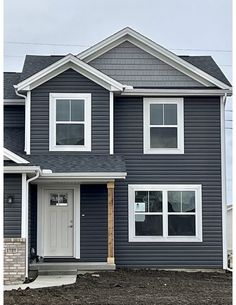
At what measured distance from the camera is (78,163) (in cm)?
1370

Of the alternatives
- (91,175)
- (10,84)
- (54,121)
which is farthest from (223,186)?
(10,84)

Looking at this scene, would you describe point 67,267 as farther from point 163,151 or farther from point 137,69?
point 137,69

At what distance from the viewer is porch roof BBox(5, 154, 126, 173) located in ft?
43.7

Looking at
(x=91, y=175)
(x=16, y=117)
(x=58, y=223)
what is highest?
(x=16, y=117)

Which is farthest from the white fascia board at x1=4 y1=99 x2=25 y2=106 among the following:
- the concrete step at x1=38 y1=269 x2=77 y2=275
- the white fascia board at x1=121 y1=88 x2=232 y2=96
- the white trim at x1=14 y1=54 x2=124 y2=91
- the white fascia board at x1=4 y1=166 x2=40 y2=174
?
the concrete step at x1=38 y1=269 x2=77 y2=275

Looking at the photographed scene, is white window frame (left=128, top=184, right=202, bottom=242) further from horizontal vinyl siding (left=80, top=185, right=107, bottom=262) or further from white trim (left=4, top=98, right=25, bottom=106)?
white trim (left=4, top=98, right=25, bottom=106)

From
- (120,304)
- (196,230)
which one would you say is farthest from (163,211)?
(120,304)

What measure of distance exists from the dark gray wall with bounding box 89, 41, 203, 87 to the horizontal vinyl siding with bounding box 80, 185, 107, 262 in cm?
325

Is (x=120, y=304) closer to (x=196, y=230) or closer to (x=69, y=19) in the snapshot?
(x=69, y=19)

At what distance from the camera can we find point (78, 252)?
1434cm

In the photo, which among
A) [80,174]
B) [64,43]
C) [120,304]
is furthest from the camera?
[64,43]

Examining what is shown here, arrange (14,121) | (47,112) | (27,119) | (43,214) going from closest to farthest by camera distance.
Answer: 1. (27,119)
2. (47,112)
3. (43,214)
4. (14,121)

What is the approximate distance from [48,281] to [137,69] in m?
6.67

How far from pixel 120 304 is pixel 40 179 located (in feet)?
19.0
